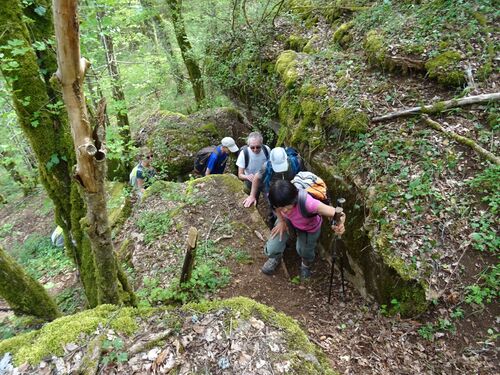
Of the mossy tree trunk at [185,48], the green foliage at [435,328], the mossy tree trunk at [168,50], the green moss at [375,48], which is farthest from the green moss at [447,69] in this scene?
the mossy tree trunk at [168,50]

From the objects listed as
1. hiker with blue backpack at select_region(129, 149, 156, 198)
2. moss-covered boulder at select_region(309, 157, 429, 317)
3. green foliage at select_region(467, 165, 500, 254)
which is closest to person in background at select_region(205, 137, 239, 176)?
hiker with blue backpack at select_region(129, 149, 156, 198)

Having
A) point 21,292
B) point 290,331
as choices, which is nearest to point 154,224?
point 21,292

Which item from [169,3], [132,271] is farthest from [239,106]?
[132,271]

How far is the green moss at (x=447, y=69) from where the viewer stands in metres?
5.91

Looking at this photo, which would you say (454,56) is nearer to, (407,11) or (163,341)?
(407,11)

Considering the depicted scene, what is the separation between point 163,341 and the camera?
2.87m

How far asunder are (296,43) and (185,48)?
17.5 ft

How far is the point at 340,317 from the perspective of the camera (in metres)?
4.79

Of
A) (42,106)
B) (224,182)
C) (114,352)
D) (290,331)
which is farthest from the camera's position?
(224,182)

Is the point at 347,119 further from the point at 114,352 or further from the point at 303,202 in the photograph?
the point at 114,352

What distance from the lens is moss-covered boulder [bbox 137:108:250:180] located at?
10.5 metres

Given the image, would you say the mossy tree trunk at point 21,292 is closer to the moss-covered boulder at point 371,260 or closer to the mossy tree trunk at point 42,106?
the mossy tree trunk at point 42,106

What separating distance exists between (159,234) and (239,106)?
772 centimetres

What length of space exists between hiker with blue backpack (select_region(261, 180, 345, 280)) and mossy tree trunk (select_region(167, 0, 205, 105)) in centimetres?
1036
